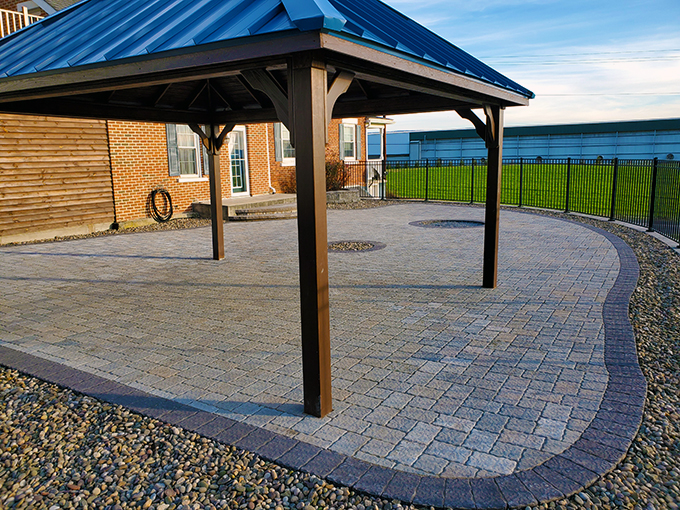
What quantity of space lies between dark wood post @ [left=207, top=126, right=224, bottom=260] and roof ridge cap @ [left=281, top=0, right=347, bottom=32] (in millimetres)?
5770

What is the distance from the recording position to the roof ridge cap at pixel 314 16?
9.62 ft

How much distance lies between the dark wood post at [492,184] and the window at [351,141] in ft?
49.0

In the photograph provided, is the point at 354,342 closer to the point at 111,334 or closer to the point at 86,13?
the point at 111,334

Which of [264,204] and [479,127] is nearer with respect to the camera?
[479,127]

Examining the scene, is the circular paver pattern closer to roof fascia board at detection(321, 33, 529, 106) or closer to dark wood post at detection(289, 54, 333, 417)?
roof fascia board at detection(321, 33, 529, 106)

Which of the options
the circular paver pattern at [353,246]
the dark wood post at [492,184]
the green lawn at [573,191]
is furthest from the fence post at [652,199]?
the dark wood post at [492,184]

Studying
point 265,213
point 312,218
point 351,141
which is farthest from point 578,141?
point 312,218

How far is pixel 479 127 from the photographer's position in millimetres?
6715

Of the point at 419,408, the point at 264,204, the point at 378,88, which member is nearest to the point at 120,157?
the point at 264,204

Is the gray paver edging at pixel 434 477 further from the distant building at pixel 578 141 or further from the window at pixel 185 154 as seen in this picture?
the distant building at pixel 578 141

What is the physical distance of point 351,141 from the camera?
2212 centimetres

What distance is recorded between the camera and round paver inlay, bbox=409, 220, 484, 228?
1323 centimetres

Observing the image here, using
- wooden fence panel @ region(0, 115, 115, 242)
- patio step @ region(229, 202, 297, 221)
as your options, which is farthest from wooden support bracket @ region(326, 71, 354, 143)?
patio step @ region(229, 202, 297, 221)

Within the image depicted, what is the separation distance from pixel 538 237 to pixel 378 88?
19.0 feet
